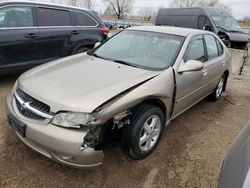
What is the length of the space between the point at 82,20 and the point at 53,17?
0.76 metres

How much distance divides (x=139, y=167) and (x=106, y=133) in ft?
2.05

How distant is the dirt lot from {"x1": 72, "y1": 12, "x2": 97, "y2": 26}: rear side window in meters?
2.87

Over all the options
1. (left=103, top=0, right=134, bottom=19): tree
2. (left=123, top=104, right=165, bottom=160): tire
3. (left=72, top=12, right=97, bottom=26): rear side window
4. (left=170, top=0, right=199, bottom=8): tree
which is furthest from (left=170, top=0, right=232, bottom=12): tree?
(left=123, top=104, right=165, bottom=160): tire

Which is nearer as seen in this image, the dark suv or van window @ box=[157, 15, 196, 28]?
the dark suv

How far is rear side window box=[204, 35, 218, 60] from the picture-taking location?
4232 mm

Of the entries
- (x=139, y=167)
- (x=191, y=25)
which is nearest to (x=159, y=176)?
(x=139, y=167)

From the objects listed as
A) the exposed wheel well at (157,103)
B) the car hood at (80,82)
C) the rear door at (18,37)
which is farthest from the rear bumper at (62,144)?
the rear door at (18,37)

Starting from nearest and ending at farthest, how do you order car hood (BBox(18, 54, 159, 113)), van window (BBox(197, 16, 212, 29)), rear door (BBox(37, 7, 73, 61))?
car hood (BBox(18, 54, 159, 113)), rear door (BBox(37, 7, 73, 61)), van window (BBox(197, 16, 212, 29))

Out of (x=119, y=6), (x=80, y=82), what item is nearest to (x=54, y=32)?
(x=80, y=82)

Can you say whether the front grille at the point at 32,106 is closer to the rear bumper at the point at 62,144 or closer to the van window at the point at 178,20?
the rear bumper at the point at 62,144

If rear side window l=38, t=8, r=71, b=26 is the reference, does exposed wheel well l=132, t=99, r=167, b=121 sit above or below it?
below

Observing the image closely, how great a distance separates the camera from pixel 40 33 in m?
5.13

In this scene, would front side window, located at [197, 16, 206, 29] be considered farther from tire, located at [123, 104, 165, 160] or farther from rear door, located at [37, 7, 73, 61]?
tire, located at [123, 104, 165, 160]

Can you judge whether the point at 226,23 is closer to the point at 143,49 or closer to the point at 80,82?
the point at 143,49
